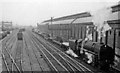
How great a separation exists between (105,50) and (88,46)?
2397 mm

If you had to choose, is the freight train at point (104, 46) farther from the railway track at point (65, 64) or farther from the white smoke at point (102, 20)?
the railway track at point (65, 64)

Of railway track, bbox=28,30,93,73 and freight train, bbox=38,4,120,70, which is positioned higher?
freight train, bbox=38,4,120,70

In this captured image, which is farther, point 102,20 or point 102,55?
point 102,20

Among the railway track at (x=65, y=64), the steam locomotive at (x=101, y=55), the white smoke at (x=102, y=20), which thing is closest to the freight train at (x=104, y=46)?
the steam locomotive at (x=101, y=55)

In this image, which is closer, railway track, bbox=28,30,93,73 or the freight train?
the freight train

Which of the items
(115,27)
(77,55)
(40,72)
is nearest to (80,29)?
(77,55)

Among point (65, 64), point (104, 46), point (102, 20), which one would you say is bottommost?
point (65, 64)

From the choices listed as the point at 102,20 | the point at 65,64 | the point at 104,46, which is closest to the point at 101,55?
the point at 104,46

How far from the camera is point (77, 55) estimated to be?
61.7ft

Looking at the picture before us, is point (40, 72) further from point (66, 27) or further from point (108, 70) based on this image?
point (66, 27)

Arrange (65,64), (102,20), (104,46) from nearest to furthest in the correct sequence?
(104,46)
(65,64)
(102,20)

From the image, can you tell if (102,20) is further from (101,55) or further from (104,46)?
(101,55)

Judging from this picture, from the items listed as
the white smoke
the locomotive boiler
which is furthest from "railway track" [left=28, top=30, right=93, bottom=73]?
the white smoke

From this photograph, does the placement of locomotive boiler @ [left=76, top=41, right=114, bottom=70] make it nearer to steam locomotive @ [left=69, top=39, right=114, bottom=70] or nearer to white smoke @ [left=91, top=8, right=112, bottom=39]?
steam locomotive @ [left=69, top=39, right=114, bottom=70]
